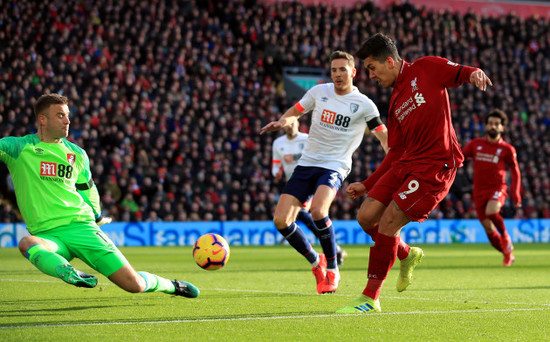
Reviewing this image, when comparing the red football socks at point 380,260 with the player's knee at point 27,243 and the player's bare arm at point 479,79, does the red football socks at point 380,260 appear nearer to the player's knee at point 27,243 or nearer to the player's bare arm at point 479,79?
the player's bare arm at point 479,79

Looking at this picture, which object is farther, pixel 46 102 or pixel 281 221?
pixel 281 221

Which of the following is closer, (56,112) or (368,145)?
(56,112)

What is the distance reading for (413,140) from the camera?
6625 mm

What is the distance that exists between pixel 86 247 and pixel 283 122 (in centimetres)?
240

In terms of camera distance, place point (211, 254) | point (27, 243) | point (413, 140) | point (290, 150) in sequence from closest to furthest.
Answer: point (27, 243) < point (413, 140) < point (211, 254) < point (290, 150)

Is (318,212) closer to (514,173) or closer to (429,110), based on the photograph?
(429,110)

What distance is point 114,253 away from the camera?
6.48 metres

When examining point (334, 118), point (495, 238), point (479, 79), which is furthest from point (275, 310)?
point (495, 238)

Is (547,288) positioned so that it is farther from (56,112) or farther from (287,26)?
(287,26)

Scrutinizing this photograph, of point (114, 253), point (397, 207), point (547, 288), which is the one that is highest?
point (397, 207)

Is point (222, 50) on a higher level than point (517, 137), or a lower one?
higher

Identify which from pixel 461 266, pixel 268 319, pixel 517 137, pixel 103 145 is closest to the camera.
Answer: pixel 268 319

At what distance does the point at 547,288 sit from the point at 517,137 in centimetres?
1976

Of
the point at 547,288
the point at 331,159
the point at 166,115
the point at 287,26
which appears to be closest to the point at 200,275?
the point at 331,159
